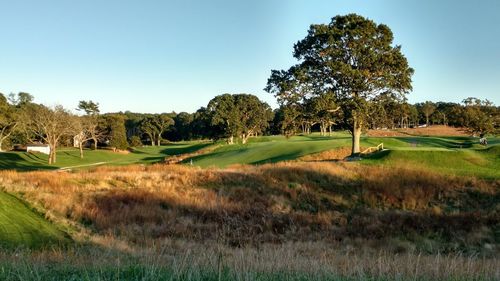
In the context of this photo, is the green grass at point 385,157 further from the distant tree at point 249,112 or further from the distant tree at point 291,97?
the distant tree at point 249,112

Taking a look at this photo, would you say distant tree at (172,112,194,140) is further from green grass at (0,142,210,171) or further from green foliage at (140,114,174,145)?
green grass at (0,142,210,171)

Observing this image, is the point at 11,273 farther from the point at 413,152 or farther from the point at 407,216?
the point at 413,152

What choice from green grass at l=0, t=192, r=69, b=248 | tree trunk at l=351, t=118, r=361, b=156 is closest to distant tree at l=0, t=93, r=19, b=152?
tree trunk at l=351, t=118, r=361, b=156

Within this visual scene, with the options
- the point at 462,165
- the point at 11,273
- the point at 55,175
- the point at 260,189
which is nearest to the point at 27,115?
the point at 55,175

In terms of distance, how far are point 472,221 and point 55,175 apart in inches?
798

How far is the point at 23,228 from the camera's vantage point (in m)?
11.9

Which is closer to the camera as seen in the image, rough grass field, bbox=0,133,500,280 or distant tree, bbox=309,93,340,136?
rough grass field, bbox=0,133,500,280

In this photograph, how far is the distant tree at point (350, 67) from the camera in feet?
104

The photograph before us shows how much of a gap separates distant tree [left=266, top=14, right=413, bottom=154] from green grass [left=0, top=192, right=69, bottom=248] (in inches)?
854

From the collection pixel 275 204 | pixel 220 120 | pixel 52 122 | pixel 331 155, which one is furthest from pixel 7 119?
pixel 275 204

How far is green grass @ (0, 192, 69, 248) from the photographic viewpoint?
1061 cm

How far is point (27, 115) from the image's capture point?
7631 cm

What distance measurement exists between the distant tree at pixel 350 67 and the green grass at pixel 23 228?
71.2 ft

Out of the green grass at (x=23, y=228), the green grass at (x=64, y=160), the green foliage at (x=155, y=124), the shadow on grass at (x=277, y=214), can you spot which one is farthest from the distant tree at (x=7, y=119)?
the green grass at (x=23, y=228)
